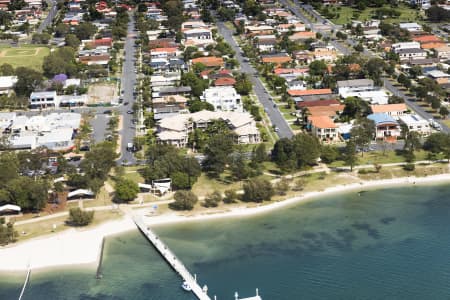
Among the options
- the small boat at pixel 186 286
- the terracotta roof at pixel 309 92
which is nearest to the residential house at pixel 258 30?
the terracotta roof at pixel 309 92

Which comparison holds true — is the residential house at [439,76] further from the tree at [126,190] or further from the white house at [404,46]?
the tree at [126,190]

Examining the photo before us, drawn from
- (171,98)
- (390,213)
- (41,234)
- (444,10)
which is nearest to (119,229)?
(41,234)

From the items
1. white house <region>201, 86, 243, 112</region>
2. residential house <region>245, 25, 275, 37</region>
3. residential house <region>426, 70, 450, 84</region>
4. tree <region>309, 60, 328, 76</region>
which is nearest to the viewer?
white house <region>201, 86, 243, 112</region>

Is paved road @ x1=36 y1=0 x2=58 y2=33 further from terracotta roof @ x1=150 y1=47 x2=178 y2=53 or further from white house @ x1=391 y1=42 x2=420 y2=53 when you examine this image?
white house @ x1=391 y1=42 x2=420 y2=53

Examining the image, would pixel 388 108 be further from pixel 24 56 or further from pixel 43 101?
pixel 24 56

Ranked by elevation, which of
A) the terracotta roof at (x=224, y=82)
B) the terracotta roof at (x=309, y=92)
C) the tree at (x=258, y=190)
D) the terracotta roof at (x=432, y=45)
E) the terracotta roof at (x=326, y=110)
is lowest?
the tree at (x=258, y=190)

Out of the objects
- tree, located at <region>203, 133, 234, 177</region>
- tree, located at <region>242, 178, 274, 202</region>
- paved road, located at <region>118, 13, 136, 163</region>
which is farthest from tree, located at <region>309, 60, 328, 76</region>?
tree, located at <region>242, 178, 274, 202</region>

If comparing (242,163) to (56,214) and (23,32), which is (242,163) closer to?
(56,214)
